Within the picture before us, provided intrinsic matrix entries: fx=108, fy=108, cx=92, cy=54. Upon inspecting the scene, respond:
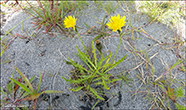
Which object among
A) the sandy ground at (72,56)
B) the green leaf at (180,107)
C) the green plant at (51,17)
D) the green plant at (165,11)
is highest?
the green plant at (51,17)

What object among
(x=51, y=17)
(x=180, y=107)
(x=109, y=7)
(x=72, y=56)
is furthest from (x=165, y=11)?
(x=51, y=17)

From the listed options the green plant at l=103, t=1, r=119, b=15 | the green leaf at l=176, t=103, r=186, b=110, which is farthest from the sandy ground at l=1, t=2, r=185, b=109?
the green plant at l=103, t=1, r=119, b=15

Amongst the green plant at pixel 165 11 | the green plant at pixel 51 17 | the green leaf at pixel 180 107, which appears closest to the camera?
the green leaf at pixel 180 107

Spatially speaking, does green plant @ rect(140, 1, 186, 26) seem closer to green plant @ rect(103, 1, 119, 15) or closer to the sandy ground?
the sandy ground

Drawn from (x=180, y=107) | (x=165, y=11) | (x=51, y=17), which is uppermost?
(x=51, y=17)

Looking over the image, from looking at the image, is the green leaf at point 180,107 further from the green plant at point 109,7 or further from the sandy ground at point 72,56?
Result: the green plant at point 109,7

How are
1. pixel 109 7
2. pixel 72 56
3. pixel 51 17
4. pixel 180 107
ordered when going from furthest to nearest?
Answer: pixel 109 7
pixel 51 17
pixel 72 56
pixel 180 107

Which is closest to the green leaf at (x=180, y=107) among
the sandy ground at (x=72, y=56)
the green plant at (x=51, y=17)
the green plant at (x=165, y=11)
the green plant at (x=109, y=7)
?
the sandy ground at (x=72, y=56)

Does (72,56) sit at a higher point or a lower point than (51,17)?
lower

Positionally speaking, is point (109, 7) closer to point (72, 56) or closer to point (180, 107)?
point (72, 56)
